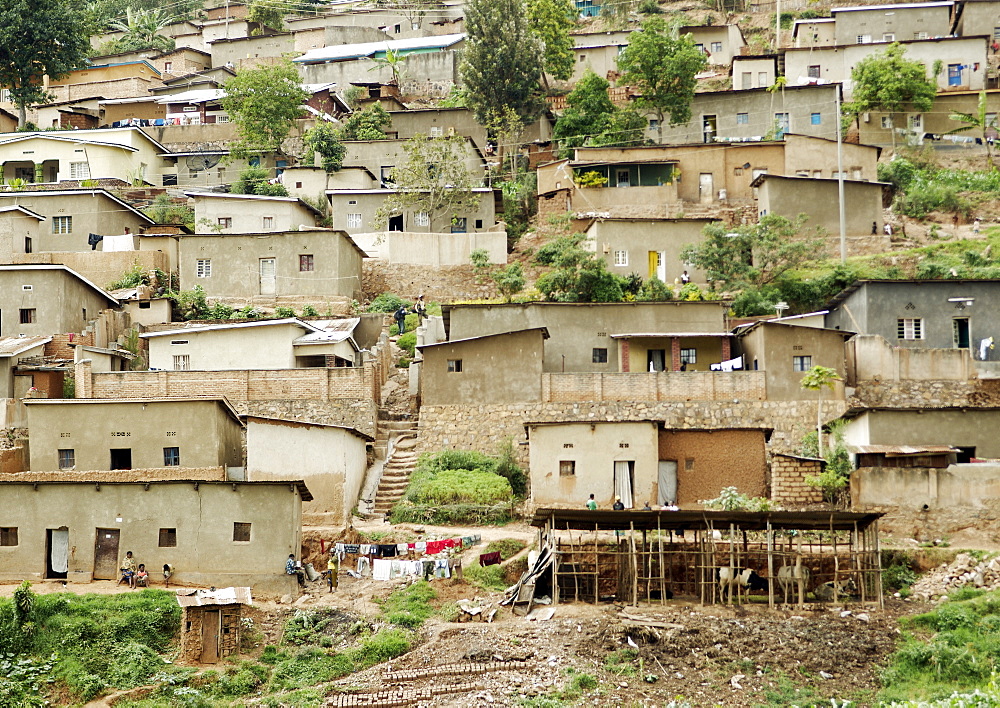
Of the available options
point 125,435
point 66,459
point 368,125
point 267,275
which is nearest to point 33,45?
point 368,125

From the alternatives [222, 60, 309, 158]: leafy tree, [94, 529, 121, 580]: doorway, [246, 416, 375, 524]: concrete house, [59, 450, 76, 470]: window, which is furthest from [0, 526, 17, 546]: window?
[222, 60, 309, 158]: leafy tree

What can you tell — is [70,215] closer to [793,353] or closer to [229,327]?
[229,327]

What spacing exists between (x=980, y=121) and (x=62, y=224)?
41.7 meters

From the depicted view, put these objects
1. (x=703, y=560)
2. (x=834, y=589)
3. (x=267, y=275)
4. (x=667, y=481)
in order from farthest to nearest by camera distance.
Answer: (x=267, y=275) → (x=667, y=481) → (x=834, y=589) → (x=703, y=560)

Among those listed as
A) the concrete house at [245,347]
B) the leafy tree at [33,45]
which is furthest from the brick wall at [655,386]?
the leafy tree at [33,45]

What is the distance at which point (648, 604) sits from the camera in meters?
32.8

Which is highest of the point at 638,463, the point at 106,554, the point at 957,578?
the point at 638,463

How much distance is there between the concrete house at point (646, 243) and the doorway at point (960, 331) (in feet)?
39.4

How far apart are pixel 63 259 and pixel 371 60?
109ft

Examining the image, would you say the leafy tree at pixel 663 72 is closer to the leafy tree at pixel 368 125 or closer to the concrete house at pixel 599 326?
the leafy tree at pixel 368 125

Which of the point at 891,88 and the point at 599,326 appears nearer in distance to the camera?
the point at 599,326

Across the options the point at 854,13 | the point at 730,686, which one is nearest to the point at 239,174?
the point at 854,13

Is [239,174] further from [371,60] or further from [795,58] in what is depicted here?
[795,58]

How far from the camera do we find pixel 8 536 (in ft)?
115
